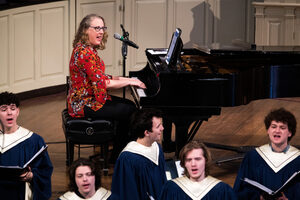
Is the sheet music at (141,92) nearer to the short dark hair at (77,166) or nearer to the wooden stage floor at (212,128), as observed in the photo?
the wooden stage floor at (212,128)

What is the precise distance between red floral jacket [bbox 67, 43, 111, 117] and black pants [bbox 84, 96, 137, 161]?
4 cm

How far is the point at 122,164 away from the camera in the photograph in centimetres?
453

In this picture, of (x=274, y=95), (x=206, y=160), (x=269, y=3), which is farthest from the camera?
(x=269, y=3)

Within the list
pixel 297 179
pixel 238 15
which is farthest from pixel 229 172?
pixel 238 15

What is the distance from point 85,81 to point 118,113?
378mm

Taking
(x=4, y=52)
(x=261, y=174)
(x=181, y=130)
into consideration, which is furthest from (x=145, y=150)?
(x=4, y=52)

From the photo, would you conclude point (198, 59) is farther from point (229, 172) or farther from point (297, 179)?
point (297, 179)

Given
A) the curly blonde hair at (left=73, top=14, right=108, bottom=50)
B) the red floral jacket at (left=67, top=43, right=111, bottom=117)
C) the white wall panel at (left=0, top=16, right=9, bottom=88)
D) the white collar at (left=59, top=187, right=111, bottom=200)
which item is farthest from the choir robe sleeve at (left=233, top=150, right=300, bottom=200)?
the white wall panel at (left=0, top=16, right=9, bottom=88)

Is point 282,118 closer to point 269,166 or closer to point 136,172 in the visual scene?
point 269,166

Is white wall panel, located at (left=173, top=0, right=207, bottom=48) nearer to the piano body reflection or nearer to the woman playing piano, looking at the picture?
the piano body reflection

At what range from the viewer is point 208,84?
556 centimetres

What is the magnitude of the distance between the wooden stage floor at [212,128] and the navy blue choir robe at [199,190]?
1809 mm

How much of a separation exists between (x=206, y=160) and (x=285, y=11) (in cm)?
588

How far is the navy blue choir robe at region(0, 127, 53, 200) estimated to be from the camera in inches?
169
